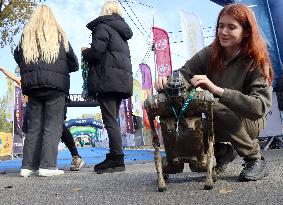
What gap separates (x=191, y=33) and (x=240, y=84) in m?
7.81

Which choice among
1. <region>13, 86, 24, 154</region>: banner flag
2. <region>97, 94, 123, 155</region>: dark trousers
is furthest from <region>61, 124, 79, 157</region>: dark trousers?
<region>13, 86, 24, 154</region>: banner flag

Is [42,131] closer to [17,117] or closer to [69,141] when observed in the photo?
[69,141]

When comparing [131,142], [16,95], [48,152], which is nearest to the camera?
[48,152]

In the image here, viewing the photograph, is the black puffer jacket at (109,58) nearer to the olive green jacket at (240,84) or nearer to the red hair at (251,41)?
the olive green jacket at (240,84)

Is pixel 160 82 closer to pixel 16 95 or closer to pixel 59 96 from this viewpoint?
pixel 59 96

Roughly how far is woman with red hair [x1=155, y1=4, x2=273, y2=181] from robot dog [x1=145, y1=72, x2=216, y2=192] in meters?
0.11

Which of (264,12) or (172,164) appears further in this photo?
(264,12)

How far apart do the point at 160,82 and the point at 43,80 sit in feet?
6.46

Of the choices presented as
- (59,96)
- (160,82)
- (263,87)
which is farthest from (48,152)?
(263,87)

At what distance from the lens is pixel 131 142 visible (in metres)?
21.0

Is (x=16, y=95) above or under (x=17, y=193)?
above

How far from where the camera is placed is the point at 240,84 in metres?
2.41

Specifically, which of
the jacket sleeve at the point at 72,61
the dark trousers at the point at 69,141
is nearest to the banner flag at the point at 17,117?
the dark trousers at the point at 69,141

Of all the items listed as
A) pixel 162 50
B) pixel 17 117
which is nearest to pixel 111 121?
pixel 162 50
